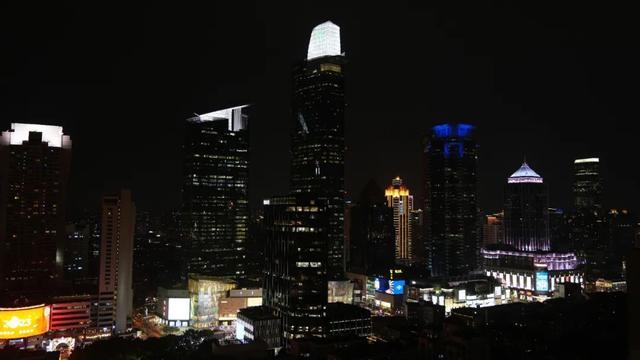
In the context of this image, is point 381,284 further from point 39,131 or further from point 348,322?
point 39,131

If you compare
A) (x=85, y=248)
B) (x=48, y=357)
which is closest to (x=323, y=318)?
(x=48, y=357)

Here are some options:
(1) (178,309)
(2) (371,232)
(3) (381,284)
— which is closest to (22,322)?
(1) (178,309)

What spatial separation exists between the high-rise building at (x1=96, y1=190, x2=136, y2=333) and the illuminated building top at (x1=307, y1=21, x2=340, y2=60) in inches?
1718

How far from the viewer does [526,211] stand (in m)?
95.5

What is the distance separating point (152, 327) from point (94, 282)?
12618 mm

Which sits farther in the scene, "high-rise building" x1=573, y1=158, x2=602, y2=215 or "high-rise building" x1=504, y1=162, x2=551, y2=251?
"high-rise building" x1=573, y1=158, x2=602, y2=215

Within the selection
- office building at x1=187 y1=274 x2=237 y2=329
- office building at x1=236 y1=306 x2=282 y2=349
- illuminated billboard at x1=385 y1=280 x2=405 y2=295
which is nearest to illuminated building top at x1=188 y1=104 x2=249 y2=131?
office building at x1=187 y1=274 x2=237 y2=329

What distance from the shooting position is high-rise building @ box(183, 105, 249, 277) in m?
85.8

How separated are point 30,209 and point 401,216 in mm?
86973

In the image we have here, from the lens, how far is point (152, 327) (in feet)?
196

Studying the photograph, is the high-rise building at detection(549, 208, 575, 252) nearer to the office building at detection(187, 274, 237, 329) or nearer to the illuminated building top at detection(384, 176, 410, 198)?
the illuminated building top at detection(384, 176, 410, 198)

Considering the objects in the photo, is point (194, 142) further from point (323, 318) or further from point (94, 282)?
point (323, 318)

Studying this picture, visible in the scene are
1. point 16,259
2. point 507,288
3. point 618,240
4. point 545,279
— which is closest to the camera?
point 16,259

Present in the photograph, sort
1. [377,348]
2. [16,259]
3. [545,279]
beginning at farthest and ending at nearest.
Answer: [545,279] → [16,259] → [377,348]
